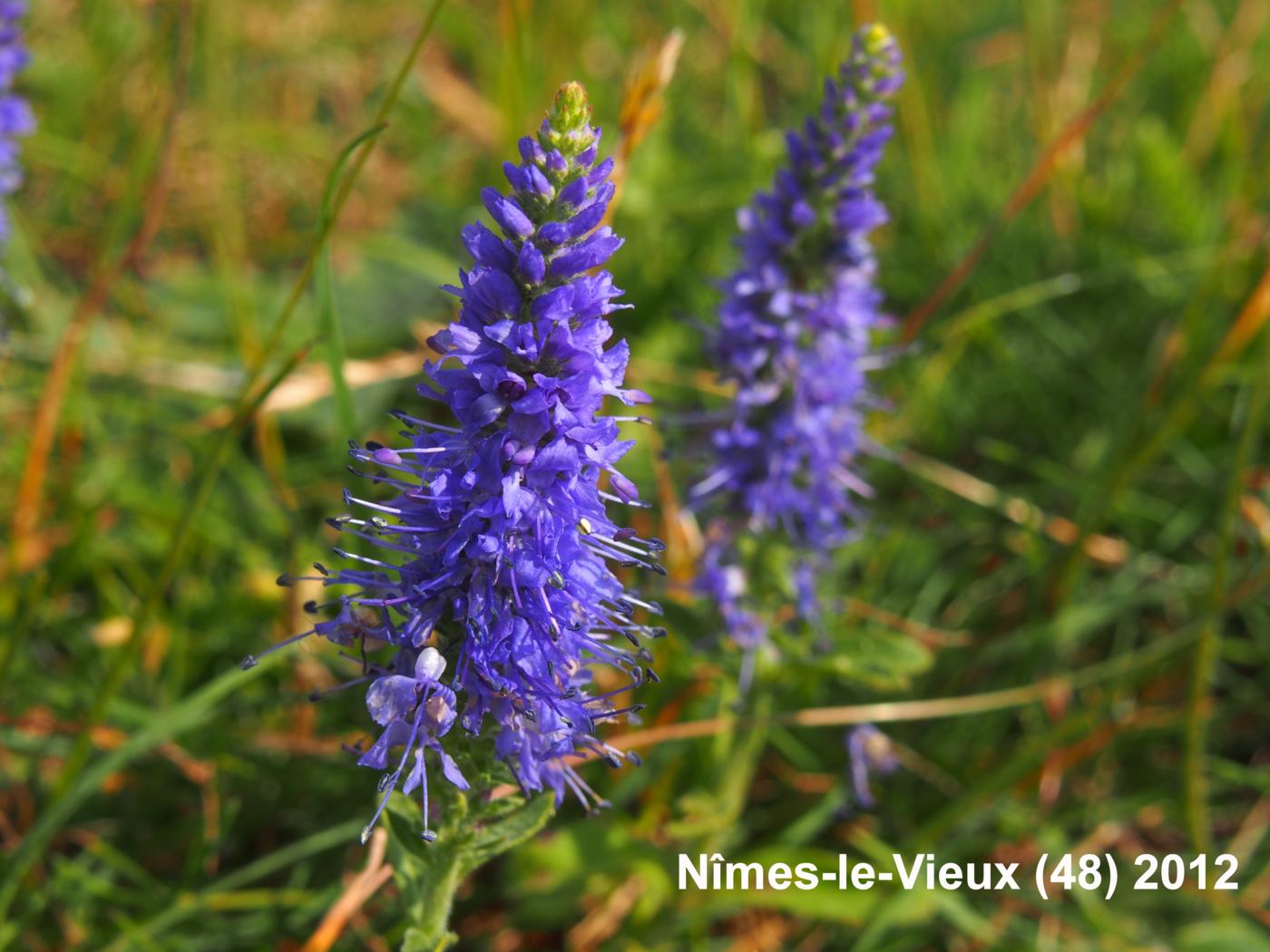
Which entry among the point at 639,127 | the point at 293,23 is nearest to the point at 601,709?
the point at 639,127

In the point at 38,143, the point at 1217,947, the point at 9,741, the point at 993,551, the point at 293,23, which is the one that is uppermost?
the point at 293,23

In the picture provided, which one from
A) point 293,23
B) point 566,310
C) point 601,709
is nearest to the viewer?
point 566,310

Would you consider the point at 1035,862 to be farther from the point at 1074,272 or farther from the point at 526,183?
the point at 526,183

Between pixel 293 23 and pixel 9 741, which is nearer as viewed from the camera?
pixel 9 741

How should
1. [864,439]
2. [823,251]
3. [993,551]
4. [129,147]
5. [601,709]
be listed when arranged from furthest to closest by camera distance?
[129,147] < [993,551] < [864,439] < [823,251] < [601,709]

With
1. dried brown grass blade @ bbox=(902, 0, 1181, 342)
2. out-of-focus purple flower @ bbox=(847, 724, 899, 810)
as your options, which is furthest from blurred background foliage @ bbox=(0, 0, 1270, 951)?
out-of-focus purple flower @ bbox=(847, 724, 899, 810)

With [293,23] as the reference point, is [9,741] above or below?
below

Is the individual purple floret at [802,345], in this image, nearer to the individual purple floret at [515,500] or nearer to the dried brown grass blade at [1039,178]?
the dried brown grass blade at [1039,178]
